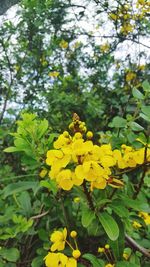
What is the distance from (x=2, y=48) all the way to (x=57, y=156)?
263 centimetres

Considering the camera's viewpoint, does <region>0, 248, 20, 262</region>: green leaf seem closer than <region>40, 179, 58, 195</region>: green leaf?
No

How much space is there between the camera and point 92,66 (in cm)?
489

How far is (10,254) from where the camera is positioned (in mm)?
1423

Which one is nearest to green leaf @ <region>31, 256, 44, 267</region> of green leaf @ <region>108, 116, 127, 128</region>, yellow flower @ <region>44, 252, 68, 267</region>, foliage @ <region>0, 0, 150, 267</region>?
foliage @ <region>0, 0, 150, 267</region>

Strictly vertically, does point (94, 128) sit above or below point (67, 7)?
below

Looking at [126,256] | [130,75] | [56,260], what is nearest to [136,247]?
[126,256]

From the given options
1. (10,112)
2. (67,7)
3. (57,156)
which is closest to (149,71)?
(67,7)

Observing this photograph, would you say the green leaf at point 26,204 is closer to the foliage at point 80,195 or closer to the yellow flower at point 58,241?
the foliage at point 80,195

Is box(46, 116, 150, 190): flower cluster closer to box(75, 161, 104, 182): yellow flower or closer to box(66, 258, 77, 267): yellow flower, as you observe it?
box(75, 161, 104, 182): yellow flower

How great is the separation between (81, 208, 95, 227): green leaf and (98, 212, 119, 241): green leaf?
0.08 ft

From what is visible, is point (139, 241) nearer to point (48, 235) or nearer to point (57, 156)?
point (48, 235)

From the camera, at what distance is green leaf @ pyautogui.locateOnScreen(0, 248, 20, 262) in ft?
4.62

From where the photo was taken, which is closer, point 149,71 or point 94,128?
Result: point 94,128

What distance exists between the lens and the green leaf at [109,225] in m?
1.13
